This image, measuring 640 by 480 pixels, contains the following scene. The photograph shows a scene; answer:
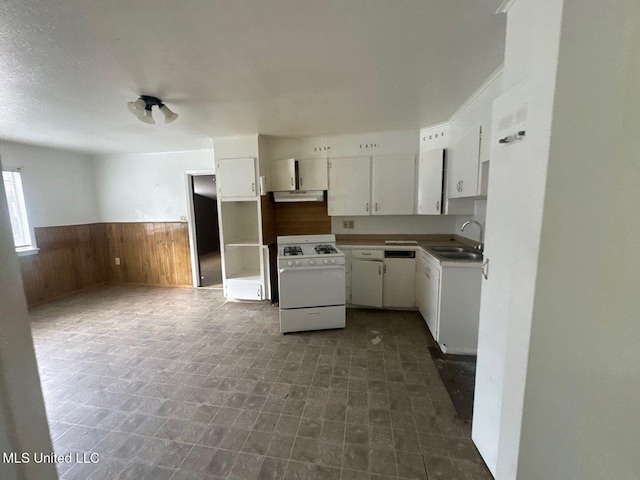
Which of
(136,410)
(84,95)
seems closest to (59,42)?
(84,95)

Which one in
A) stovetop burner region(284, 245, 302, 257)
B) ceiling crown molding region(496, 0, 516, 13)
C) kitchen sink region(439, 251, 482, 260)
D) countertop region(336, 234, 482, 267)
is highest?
ceiling crown molding region(496, 0, 516, 13)

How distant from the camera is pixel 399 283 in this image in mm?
3328

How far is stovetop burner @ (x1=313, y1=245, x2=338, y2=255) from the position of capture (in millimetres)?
3065

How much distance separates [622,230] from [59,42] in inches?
110

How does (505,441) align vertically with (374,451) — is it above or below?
above

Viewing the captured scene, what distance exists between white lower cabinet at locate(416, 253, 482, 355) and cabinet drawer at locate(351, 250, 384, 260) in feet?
2.76

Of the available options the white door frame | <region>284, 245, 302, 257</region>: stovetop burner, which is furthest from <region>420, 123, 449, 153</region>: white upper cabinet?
the white door frame

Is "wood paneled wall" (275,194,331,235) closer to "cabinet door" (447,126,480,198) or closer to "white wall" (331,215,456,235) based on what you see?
"white wall" (331,215,456,235)

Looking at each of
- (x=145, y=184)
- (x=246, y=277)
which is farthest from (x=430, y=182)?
(x=145, y=184)

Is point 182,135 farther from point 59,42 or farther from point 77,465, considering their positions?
point 77,465

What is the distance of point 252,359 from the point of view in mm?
2486

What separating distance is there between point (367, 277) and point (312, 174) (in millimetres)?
1593

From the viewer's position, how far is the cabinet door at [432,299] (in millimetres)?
2545

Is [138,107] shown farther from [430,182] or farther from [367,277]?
[430,182]
